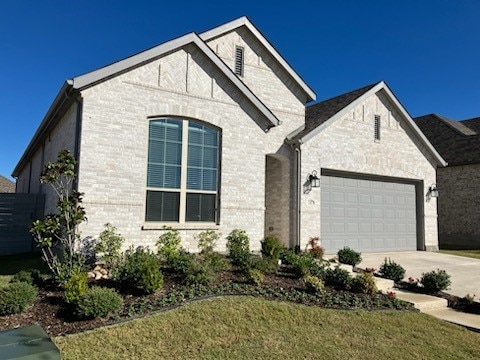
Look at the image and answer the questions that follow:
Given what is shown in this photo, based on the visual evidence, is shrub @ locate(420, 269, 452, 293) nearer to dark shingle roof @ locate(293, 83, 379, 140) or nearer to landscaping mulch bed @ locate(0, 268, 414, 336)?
landscaping mulch bed @ locate(0, 268, 414, 336)

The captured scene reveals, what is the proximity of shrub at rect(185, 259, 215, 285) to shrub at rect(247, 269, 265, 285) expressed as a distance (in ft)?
2.66

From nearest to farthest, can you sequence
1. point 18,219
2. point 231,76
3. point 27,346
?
point 27,346 → point 231,76 → point 18,219

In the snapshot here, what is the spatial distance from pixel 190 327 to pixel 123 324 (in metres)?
1.04

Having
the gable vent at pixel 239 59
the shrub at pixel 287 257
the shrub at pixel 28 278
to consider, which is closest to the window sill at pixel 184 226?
the shrub at pixel 287 257

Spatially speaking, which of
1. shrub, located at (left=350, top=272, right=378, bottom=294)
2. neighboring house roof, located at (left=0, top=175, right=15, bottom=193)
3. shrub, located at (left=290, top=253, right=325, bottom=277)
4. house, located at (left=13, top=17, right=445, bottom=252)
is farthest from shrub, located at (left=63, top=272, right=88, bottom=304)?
neighboring house roof, located at (left=0, top=175, right=15, bottom=193)

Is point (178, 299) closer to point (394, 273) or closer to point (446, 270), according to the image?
point (394, 273)

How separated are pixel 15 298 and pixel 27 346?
294 centimetres

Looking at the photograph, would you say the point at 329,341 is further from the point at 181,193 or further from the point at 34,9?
the point at 34,9

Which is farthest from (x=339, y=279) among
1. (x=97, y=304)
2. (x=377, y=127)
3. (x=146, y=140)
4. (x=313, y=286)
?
(x=377, y=127)

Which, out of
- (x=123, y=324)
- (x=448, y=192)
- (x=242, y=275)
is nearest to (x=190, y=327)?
(x=123, y=324)

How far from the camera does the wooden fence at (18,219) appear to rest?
13.0m

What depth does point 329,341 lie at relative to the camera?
5.91 metres

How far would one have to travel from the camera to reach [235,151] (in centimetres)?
1162

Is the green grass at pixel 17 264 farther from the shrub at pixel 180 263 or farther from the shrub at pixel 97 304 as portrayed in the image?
the shrub at pixel 180 263
